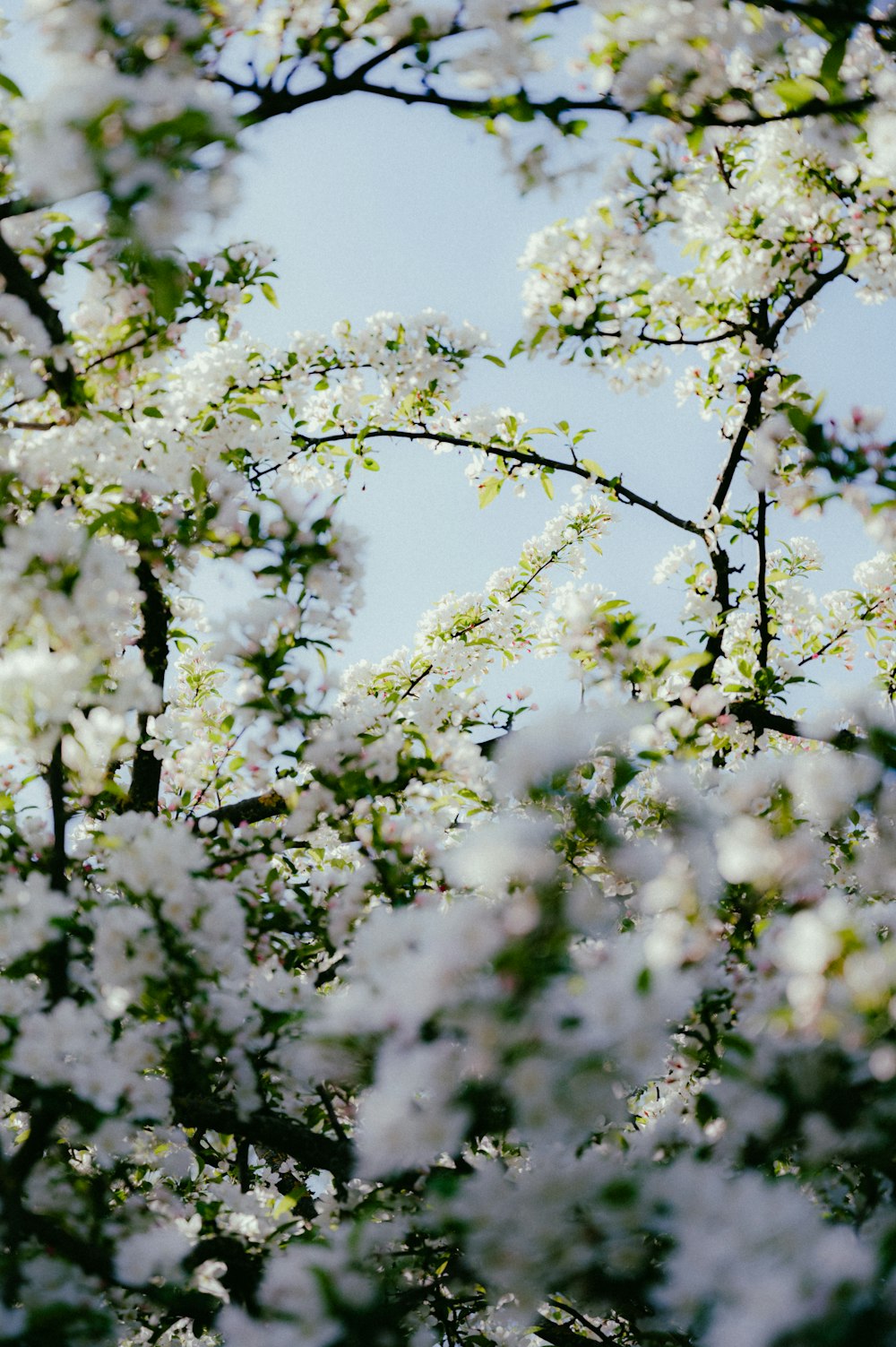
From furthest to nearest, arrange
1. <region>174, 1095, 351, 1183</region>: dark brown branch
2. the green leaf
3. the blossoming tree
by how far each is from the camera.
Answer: <region>174, 1095, 351, 1183</region>: dark brown branch → the green leaf → the blossoming tree

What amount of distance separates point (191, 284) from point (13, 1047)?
2167 millimetres

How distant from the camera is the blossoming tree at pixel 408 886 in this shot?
1.29 meters

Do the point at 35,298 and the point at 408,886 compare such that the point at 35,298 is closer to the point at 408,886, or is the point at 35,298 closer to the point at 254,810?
the point at 408,886

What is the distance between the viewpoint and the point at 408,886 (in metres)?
2.23

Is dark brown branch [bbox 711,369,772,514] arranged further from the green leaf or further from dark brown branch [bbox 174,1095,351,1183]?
dark brown branch [bbox 174,1095,351,1183]

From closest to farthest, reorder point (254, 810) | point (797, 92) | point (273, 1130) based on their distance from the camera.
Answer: point (797, 92) < point (273, 1130) < point (254, 810)

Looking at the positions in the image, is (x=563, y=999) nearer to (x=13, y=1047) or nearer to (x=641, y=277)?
(x=13, y=1047)

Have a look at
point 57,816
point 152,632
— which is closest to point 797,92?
point 57,816

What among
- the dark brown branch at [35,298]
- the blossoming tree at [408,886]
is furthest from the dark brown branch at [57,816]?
the dark brown branch at [35,298]

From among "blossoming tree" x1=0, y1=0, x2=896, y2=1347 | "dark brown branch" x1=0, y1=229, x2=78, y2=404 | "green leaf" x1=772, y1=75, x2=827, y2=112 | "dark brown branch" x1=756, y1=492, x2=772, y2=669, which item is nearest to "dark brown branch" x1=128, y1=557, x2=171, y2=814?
"blossoming tree" x1=0, y1=0, x2=896, y2=1347

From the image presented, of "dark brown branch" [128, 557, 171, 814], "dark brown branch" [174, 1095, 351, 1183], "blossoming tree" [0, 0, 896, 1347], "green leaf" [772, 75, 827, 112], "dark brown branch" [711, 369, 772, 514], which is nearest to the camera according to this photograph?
"blossoming tree" [0, 0, 896, 1347]

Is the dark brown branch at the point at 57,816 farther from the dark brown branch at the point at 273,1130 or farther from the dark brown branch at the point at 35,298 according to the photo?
the dark brown branch at the point at 35,298

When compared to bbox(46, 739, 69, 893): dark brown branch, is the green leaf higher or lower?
higher

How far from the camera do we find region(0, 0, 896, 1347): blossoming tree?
1288 millimetres
